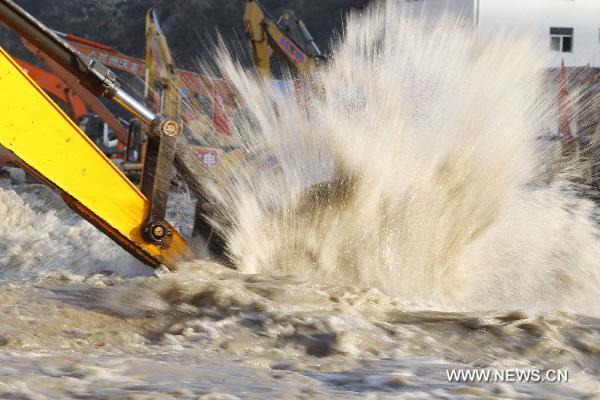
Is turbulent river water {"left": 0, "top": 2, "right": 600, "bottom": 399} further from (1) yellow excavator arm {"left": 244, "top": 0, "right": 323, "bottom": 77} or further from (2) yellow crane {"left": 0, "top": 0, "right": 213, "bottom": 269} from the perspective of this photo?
(1) yellow excavator arm {"left": 244, "top": 0, "right": 323, "bottom": 77}

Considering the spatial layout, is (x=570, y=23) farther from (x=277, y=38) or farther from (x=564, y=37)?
(x=277, y=38)

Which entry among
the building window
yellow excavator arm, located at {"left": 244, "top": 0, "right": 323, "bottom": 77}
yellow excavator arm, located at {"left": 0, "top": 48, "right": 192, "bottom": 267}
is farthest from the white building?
yellow excavator arm, located at {"left": 0, "top": 48, "right": 192, "bottom": 267}

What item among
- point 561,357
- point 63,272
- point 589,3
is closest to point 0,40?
point 589,3

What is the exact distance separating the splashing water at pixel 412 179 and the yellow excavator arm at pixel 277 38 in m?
8.25

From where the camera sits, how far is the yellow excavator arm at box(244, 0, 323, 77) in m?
13.8

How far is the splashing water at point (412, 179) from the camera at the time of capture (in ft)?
16.0

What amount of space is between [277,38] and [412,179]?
9.38m

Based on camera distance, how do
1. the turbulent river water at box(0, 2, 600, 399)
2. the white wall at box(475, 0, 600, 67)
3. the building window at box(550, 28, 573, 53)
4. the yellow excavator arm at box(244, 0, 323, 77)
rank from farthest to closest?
the building window at box(550, 28, 573, 53), the white wall at box(475, 0, 600, 67), the yellow excavator arm at box(244, 0, 323, 77), the turbulent river water at box(0, 2, 600, 399)

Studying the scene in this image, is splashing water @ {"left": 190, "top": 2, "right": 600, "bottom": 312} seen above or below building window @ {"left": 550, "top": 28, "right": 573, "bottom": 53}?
below

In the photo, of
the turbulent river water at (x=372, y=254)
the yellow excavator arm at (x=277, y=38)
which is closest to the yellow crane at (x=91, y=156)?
the turbulent river water at (x=372, y=254)

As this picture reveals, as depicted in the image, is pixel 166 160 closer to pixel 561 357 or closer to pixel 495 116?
pixel 495 116

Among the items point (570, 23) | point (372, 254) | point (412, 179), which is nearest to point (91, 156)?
point (372, 254)

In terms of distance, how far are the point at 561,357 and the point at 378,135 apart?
1.89 meters

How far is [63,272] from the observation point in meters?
5.31
